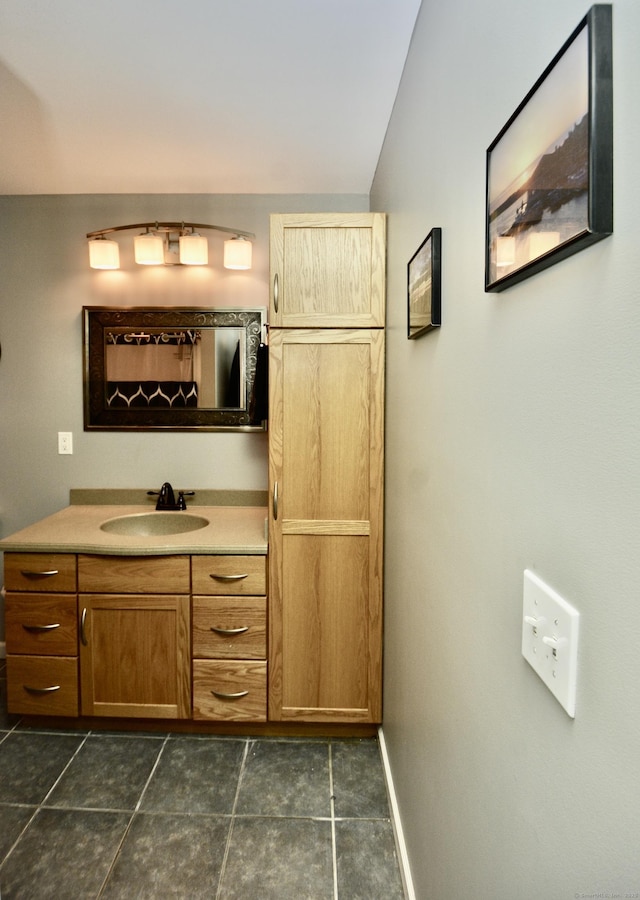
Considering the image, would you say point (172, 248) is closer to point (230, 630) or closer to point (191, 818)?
point (230, 630)

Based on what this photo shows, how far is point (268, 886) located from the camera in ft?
5.19

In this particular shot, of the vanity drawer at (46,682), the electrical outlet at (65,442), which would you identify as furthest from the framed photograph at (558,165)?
the electrical outlet at (65,442)

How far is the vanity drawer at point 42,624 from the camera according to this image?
88.7 inches

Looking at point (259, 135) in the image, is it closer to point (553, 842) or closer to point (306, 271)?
point (306, 271)

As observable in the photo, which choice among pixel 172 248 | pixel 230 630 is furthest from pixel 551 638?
pixel 172 248

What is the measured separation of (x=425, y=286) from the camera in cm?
135

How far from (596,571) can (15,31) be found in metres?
2.04

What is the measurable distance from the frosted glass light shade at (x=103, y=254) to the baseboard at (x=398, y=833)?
8.28 ft

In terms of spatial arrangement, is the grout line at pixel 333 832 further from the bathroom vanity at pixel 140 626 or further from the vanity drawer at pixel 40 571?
the vanity drawer at pixel 40 571

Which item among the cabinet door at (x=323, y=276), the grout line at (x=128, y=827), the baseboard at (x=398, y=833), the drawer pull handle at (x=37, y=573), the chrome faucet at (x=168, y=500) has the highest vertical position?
the cabinet door at (x=323, y=276)

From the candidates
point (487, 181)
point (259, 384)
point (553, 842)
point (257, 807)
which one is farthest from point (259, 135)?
point (257, 807)

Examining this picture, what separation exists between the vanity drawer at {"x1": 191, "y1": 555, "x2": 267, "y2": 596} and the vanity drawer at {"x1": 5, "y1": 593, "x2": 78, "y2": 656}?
1.81 ft

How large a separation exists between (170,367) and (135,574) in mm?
1109

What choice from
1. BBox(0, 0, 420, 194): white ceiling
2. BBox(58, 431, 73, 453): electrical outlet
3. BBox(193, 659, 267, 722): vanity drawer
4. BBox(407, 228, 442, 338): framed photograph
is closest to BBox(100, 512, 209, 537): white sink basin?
BBox(58, 431, 73, 453): electrical outlet
